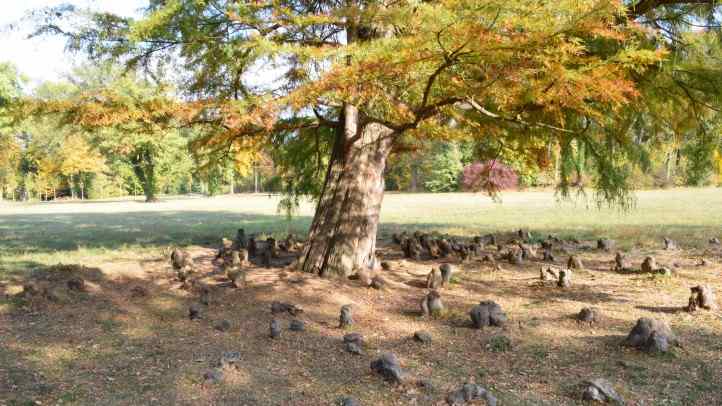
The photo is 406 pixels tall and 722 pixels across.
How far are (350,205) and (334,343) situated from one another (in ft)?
8.24

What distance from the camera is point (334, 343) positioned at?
362 centimetres

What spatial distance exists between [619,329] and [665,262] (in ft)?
12.0

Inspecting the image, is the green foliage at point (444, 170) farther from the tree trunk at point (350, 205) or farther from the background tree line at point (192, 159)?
the tree trunk at point (350, 205)

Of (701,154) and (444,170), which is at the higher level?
(444,170)

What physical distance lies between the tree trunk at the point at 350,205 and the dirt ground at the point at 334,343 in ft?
1.26

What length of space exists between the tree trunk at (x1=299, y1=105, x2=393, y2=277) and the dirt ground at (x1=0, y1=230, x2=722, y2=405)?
1.26 ft

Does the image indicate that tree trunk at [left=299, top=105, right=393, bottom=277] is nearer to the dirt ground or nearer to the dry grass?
the dirt ground

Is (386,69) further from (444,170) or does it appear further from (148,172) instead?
(444,170)

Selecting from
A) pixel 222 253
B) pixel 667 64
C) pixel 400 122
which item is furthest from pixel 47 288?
pixel 667 64

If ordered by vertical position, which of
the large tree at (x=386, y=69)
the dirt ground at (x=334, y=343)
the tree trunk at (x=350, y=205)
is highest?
the large tree at (x=386, y=69)

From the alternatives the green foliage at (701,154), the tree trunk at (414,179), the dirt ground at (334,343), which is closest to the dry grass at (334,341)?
the dirt ground at (334,343)

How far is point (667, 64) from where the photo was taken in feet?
15.9

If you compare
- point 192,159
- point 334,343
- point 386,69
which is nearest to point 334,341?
point 334,343

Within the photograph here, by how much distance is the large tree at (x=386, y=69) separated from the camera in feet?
9.18
